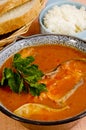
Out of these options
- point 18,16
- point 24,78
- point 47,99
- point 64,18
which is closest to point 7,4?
point 18,16

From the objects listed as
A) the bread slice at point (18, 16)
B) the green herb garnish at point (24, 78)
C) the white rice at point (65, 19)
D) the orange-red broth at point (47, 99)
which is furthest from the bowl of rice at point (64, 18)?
the green herb garnish at point (24, 78)

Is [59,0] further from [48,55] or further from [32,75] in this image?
[32,75]

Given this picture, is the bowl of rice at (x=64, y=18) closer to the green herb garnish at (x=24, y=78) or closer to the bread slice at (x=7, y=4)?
the bread slice at (x=7, y=4)

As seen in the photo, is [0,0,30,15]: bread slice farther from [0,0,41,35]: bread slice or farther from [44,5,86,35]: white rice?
[44,5,86,35]: white rice

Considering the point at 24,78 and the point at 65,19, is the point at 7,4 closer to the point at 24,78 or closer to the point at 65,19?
the point at 65,19

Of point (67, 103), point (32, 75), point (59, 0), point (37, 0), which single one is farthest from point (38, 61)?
point (59, 0)

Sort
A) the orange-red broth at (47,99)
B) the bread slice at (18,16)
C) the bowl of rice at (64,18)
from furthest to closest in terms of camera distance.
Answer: the bowl of rice at (64,18)
the bread slice at (18,16)
the orange-red broth at (47,99)
